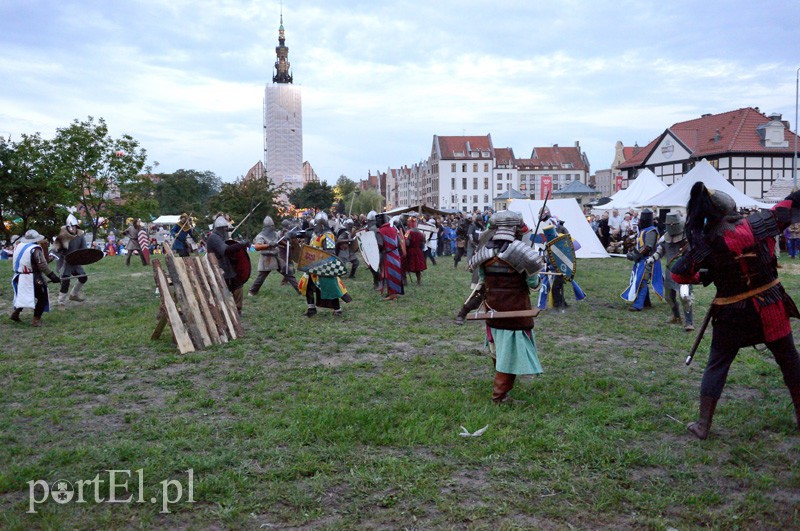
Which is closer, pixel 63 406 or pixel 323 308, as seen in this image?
pixel 63 406

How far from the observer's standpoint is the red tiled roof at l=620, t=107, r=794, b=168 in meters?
40.1

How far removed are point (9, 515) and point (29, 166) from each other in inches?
743

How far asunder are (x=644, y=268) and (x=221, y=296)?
6.64m

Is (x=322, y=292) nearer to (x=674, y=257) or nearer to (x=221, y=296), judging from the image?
(x=221, y=296)

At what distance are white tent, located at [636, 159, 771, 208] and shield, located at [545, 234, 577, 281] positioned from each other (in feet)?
37.5

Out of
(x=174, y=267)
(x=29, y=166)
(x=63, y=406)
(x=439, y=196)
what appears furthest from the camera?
(x=439, y=196)

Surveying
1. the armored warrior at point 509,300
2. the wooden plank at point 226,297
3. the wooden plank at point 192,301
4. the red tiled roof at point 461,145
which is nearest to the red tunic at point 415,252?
the wooden plank at point 226,297

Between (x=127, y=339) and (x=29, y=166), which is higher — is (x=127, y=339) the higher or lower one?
the lower one

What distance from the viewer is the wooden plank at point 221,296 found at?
850 centimetres

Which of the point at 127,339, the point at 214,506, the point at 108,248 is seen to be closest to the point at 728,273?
the point at 214,506

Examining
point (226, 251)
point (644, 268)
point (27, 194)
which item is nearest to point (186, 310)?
point (226, 251)

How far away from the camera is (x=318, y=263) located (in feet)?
32.3

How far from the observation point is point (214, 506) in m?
3.64

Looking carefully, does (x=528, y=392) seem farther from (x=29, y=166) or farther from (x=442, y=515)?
(x=29, y=166)
